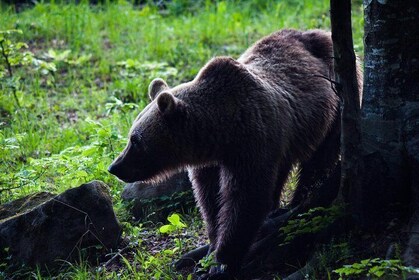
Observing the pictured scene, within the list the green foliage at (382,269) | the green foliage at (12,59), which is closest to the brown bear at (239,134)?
the green foliage at (382,269)

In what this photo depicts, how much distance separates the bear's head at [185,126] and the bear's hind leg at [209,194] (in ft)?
0.63

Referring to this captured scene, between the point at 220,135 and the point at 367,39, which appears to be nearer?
the point at 367,39

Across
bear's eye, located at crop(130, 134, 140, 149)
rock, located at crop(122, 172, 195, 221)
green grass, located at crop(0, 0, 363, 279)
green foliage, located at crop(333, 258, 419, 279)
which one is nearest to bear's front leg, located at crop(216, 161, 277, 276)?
bear's eye, located at crop(130, 134, 140, 149)

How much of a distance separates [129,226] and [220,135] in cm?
143

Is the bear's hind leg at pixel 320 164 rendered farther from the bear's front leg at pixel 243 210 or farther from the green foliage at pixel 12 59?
the green foliage at pixel 12 59

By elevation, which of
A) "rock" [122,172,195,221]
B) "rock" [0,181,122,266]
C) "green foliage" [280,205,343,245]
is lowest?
"rock" [122,172,195,221]

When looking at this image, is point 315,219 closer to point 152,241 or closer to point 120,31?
point 152,241

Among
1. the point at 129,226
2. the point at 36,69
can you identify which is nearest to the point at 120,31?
the point at 36,69

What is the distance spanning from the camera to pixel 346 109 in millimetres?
4707

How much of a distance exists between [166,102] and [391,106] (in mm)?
1805

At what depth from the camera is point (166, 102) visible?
5.37 m

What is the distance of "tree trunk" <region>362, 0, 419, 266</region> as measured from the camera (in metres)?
4.41

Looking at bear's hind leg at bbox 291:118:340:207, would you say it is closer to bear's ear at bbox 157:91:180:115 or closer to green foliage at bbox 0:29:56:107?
bear's ear at bbox 157:91:180:115

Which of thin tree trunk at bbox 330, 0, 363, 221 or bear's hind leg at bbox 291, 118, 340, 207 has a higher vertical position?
thin tree trunk at bbox 330, 0, 363, 221
